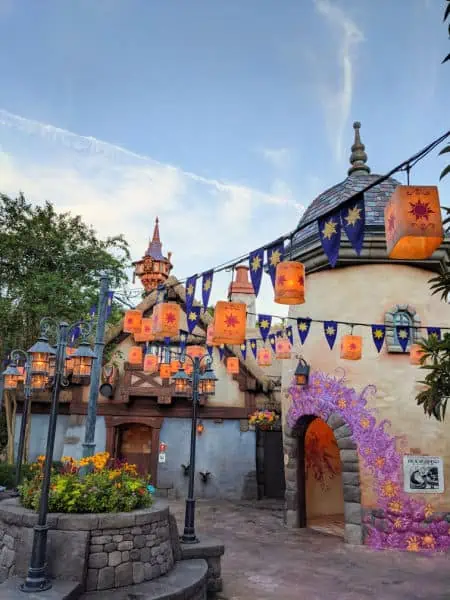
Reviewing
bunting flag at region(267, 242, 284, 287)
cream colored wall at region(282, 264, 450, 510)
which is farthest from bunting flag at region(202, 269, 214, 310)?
cream colored wall at region(282, 264, 450, 510)

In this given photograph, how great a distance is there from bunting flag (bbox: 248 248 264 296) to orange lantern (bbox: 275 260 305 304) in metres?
0.26

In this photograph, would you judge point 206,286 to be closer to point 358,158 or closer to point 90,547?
point 90,547

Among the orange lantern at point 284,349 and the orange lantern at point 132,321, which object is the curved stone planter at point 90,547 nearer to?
the orange lantern at point 132,321

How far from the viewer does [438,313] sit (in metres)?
10.5

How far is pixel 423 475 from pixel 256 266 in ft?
20.8

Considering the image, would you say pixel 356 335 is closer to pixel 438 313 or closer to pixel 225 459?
pixel 438 313

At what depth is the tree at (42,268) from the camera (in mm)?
13641

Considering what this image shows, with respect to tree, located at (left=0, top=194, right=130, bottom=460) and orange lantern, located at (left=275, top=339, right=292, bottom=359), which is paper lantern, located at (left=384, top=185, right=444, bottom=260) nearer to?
orange lantern, located at (left=275, top=339, right=292, bottom=359)

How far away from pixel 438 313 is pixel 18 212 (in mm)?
12663

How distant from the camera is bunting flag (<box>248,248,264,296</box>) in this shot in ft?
21.7

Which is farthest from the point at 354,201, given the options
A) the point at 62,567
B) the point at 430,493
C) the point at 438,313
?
the point at 430,493

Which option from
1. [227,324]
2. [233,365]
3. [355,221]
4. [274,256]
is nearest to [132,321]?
[227,324]

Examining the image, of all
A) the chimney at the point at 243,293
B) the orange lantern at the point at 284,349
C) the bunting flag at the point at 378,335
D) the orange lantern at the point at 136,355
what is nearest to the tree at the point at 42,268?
the orange lantern at the point at 136,355

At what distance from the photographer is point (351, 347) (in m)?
9.84
